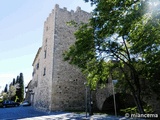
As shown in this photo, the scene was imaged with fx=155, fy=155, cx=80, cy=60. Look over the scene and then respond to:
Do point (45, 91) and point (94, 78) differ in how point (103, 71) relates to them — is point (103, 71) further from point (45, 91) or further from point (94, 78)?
point (45, 91)

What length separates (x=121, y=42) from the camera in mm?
11516

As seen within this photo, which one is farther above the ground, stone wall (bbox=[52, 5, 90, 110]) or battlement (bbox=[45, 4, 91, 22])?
battlement (bbox=[45, 4, 91, 22])

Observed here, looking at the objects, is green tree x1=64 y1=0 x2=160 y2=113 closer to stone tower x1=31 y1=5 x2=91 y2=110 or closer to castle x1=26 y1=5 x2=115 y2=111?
castle x1=26 y1=5 x2=115 y2=111

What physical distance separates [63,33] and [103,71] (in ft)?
39.6

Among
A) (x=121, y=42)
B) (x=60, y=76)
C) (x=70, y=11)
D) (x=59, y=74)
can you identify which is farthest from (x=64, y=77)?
(x=121, y=42)

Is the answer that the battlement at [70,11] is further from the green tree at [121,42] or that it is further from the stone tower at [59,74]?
the green tree at [121,42]

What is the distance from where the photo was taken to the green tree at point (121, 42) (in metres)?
6.74

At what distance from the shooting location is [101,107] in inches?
728

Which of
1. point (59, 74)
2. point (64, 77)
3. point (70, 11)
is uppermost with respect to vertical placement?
point (70, 11)

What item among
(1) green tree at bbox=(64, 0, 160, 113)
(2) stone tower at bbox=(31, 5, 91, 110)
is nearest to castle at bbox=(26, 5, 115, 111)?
(2) stone tower at bbox=(31, 5, 91, 110)

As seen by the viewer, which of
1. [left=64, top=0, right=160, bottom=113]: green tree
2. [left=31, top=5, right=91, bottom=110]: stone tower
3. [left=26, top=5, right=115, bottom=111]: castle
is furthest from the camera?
[left=31, top=5, right=91, bottom=110]: stone tower

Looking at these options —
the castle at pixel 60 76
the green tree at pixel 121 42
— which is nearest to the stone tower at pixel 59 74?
the castle at pixel 60 76

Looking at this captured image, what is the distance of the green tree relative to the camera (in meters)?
6.74

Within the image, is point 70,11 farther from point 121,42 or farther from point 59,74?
point 121,42
